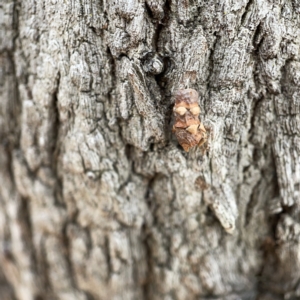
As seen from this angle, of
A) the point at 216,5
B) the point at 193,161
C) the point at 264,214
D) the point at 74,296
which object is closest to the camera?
the point at 216,5

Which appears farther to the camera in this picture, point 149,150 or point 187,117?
point 149,150

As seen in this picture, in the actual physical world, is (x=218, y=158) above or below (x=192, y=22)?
below

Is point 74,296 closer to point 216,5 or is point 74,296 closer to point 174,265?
point 174,265

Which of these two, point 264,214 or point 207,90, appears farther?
point 264,214

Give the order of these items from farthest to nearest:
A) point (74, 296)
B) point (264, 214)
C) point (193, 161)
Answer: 1. point (74, 296)
2. point (264, 214)
3. point (193, 161)

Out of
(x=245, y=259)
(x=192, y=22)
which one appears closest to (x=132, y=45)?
(x=192, y=22)

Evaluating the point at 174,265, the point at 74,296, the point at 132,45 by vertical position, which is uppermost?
the point at 132,45

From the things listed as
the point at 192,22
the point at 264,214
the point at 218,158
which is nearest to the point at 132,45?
the point at 192,22
